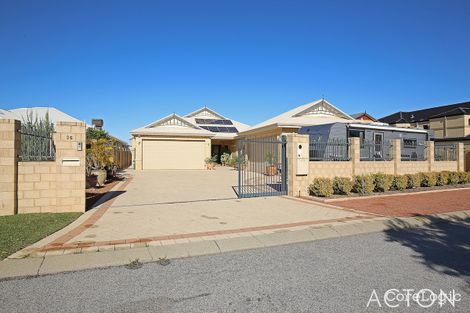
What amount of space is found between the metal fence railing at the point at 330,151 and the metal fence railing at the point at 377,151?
4.12ft

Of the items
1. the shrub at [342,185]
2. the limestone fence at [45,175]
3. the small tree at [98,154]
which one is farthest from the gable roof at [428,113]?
the limestone fence at [45,175]

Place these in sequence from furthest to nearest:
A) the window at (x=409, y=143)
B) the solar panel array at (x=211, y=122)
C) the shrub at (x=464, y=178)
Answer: the solar panel array at (x=211, y=122) < the window at (x=409, y=143) < the shrub at (x=464, y=178)

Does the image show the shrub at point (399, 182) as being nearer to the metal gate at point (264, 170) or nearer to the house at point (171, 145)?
the metal gate at point (264, 170)

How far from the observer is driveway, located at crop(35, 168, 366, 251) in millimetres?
5758

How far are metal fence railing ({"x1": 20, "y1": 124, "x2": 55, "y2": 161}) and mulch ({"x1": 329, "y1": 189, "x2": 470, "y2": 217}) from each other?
8.34m

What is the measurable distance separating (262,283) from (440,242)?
398cm

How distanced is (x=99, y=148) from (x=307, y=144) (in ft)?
31.8

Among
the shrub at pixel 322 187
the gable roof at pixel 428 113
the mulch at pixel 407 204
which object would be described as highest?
the gable roof at pixel 428 113

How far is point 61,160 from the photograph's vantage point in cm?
775

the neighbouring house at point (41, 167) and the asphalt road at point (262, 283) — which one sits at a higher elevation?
the neighbouring house at point (41, 167)

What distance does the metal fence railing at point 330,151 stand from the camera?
1269cm

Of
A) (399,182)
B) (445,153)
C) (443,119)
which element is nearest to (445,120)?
(443,119)

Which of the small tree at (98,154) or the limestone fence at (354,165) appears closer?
the limestone fence at (354,165)

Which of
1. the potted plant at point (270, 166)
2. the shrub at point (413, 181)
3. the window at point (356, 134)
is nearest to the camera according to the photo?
the shrub at point (413, 181)
